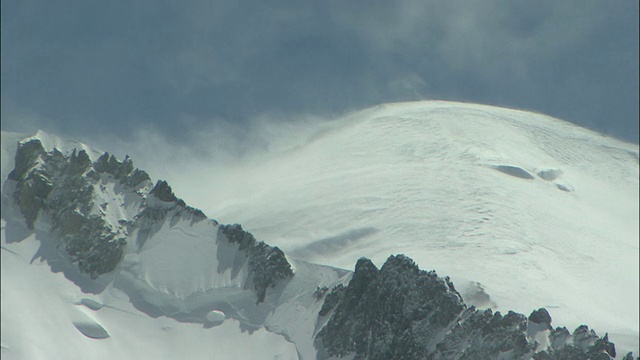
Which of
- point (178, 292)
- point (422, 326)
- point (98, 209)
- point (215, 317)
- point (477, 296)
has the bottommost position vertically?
point (422, 326)

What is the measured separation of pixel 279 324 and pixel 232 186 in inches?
1986

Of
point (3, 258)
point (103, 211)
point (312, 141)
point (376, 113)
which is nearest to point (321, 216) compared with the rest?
point (103, 211)

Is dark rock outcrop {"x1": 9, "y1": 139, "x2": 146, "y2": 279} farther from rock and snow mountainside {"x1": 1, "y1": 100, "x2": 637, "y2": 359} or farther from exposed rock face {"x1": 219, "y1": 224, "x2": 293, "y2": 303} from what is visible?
exposed rock face {"x1": 219, "y1": 224, "x2": 293, "y2": 303}

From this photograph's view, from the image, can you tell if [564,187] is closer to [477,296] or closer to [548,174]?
[548,174]

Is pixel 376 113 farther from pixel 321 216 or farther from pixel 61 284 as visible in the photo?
pixel 61 284

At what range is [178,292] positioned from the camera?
3196 inches

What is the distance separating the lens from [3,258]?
81.9 meters

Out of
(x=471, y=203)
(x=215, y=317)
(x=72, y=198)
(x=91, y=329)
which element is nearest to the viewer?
(x=91, y=329)

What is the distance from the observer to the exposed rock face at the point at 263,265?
80688 mm

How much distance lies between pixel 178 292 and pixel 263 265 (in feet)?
17.6

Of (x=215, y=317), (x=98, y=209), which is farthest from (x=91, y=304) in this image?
(x=98, y=209)

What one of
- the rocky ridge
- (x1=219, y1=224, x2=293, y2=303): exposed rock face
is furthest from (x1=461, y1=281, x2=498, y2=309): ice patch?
the rocky ridge

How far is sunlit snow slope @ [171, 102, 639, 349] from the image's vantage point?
9206 centimetres

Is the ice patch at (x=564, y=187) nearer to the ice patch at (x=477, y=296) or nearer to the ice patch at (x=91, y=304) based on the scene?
the ice patch at (x=477, y=296)
